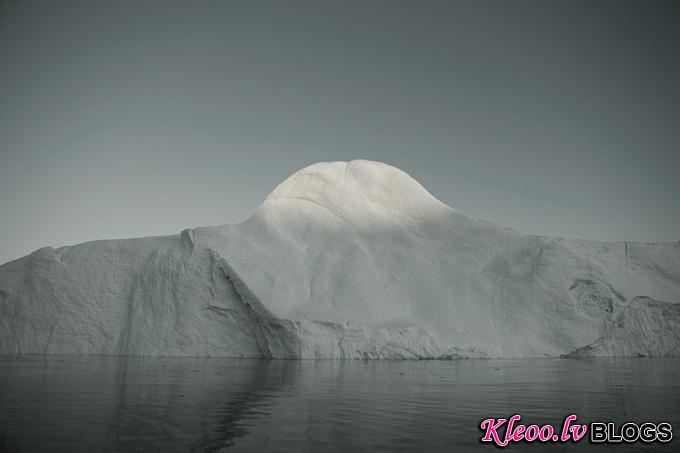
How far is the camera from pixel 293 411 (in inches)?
309

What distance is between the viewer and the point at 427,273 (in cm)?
3247

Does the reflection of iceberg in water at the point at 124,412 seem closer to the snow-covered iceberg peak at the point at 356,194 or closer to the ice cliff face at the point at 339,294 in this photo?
the ice cliff face at the point at 339,294

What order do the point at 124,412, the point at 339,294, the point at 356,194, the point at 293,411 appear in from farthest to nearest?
the point at 356,194 → the point at 339,294 → the point at 293,411 → the point at 124,412

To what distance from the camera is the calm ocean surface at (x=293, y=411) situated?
5641 mm

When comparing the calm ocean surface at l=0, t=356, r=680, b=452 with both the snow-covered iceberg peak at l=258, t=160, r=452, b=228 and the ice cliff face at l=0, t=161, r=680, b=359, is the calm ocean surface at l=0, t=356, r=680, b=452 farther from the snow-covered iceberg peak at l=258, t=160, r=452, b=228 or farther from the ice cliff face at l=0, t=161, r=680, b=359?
the snow-covered iceberg peak at l=258, t=160, r=452, b=228

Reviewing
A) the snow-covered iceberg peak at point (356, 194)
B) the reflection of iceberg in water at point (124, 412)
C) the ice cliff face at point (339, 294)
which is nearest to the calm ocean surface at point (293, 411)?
the reflection of iceberg in water at point (124, 412)

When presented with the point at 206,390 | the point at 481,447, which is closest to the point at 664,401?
the point at 481,447

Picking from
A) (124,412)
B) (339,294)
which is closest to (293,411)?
(124,412)

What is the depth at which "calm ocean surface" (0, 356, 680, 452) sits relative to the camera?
5641mm

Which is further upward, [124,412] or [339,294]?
[339,294]

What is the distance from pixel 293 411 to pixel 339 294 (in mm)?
21838

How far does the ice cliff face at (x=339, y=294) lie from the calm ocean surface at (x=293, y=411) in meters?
14.5

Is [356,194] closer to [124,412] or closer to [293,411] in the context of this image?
[293,411]

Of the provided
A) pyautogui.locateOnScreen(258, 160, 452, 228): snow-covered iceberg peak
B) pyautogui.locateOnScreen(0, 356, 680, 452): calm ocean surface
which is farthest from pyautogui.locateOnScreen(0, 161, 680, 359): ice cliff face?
pyautogui.locateOnScreen(0, 356, 680, 452): calm ocean surface
